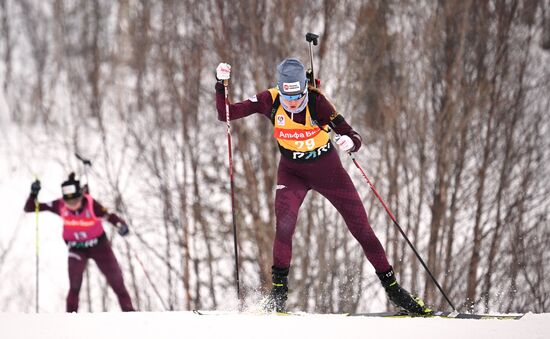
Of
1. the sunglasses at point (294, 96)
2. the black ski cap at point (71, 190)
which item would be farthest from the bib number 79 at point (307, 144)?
the black ski cap at point (71, 190)

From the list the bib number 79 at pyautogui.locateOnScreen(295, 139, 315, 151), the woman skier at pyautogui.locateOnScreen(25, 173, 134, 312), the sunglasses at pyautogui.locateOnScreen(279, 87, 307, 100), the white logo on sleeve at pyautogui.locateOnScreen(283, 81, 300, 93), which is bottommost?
the woman skier at pyautogui.locateOnScreen(25, 173, 134, 312)

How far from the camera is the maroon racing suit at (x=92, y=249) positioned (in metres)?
6.76

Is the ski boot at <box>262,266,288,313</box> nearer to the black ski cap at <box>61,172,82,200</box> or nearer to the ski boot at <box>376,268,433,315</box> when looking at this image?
the ski boot at <box>376,268,433,315</box>

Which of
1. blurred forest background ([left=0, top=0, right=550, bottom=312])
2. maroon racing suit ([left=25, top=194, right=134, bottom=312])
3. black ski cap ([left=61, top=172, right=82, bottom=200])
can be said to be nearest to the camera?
black ski cap ([left=61, top=172, right=82, bottom=200])

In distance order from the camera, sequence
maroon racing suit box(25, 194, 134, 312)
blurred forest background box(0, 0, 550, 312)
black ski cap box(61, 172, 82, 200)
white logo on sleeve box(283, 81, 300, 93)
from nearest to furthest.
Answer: white logo on sleeve box(283, 81, 300, 93) < black ski cap box(61, 172, 82, 200) < maroon racing suit box(25, 194, 134, 312) < blurred forest background box(0, 0, 550, 312)

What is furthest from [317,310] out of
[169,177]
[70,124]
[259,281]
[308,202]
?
[70,124]

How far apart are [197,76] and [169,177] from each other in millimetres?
2552

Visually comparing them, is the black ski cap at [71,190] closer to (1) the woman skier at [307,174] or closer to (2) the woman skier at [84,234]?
(2) the woman skier at [84,234]

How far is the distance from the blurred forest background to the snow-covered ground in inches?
291

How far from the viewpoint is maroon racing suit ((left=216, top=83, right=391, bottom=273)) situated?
4605 mm

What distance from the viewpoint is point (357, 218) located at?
182 inches

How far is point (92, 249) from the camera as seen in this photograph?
6.90m

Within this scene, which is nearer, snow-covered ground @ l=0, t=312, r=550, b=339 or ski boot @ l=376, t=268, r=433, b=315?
snow-covered ground @ l=0, t=312, r=550, b=339

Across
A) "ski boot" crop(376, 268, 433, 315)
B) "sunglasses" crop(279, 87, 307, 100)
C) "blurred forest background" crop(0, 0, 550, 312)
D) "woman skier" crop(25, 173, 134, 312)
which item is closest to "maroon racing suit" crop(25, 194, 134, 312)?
"woman skier" crop(25, 173, 134, 312)
